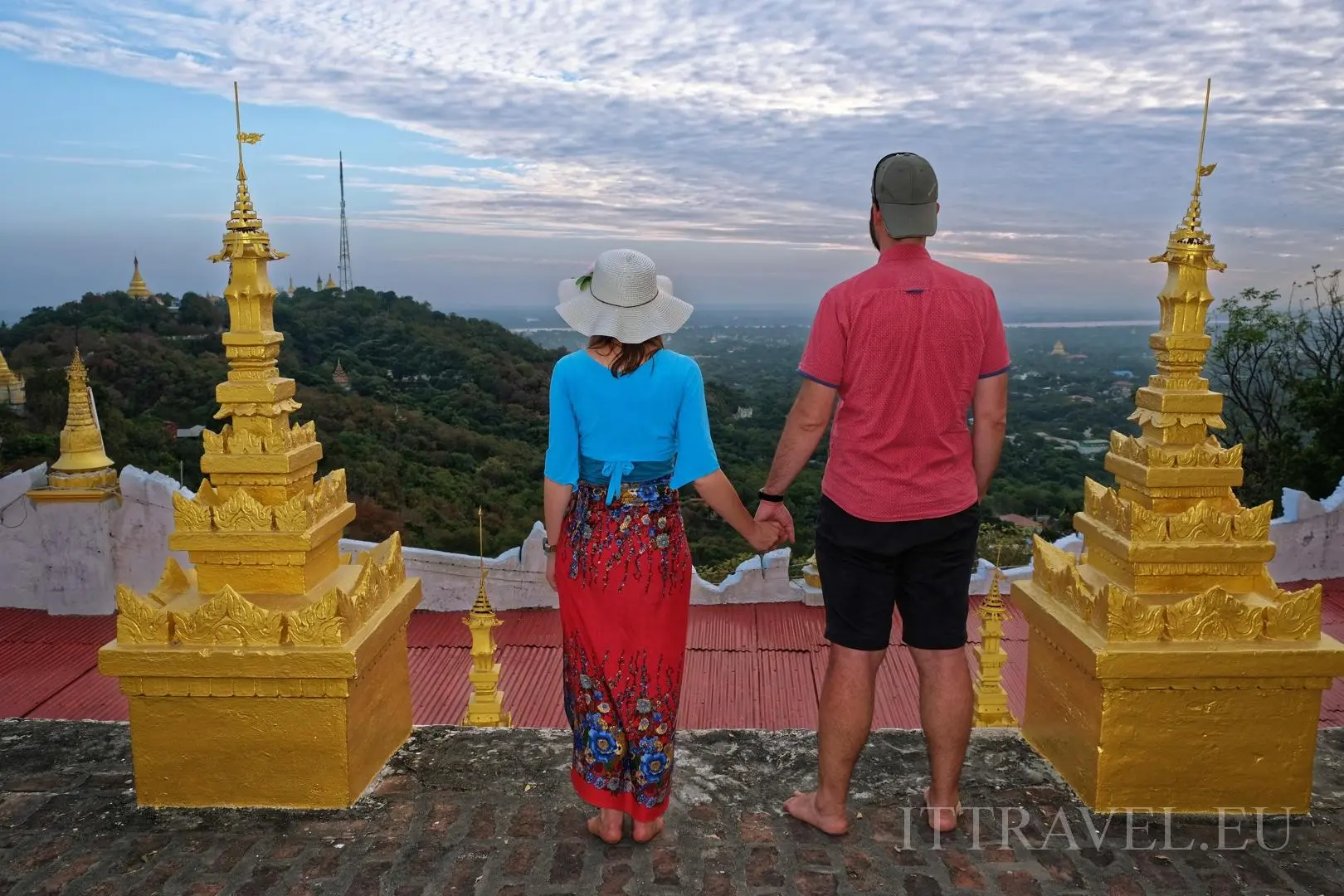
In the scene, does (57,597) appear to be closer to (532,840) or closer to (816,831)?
(532,840)

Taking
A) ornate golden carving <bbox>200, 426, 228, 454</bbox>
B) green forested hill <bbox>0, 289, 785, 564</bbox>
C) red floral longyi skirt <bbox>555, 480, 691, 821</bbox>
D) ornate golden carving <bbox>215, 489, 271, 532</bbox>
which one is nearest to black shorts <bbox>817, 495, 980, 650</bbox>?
red floral longyi skirt <bbox>555, 480, 691, 821</bbox>

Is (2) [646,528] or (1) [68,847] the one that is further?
(1) [68,847]

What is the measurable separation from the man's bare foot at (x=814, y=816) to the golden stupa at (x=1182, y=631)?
874mm

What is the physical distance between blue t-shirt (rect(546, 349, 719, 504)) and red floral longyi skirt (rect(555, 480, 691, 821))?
97 mm

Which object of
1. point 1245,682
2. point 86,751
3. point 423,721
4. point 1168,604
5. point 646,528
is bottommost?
point 423,721

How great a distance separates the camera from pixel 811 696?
6.88 m

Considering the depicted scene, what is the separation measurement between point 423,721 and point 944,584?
483 cm

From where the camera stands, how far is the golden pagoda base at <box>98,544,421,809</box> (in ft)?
10.2

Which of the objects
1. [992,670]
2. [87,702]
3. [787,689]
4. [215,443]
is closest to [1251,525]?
[992,670]

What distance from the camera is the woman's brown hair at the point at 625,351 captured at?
8.84 ft

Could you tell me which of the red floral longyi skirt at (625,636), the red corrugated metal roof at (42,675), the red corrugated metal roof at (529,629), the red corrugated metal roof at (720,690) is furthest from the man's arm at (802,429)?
the red corrugated metal roof at (42,675)

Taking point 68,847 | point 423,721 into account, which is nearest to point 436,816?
point 68,847

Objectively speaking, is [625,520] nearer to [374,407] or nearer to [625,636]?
[625,636]

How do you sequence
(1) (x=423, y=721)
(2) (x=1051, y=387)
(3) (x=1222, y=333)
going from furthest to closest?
1. (2) (x=1051, y=387)
2. (3) (x=1222, y=333)
3. (1) (x=423, y=721)
